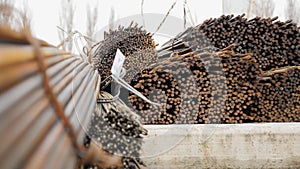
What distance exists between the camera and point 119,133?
1.99ft

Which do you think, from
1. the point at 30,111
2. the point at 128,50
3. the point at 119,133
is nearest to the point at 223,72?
the point at 128,50

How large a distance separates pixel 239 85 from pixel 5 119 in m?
1.72

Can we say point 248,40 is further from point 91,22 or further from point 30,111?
point 91,22

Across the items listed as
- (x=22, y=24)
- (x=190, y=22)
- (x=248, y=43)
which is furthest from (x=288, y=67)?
(x=22, y=24)

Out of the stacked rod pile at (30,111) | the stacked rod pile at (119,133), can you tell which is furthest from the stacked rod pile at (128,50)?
the stacked rod pile at (30,111)

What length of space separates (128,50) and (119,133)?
1.31 meters

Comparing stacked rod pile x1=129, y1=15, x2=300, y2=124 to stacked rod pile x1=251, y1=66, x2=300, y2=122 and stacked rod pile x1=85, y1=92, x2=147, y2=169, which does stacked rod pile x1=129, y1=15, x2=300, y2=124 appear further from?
stacked rod pile x1=85, y1=92, x2=147, y2=169

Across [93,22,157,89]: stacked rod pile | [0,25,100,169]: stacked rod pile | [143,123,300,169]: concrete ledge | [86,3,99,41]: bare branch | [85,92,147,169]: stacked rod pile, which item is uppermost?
[86,3,99,41]: bare branch

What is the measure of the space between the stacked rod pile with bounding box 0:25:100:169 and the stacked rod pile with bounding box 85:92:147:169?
19 centimetres

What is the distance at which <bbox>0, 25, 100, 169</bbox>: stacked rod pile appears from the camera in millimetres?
208

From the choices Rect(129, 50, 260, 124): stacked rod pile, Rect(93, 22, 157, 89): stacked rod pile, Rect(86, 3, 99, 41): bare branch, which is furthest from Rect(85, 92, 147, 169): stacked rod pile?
Rect(86, 3, 99, 41): bare branch

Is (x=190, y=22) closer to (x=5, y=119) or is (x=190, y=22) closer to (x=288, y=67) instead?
(x=288, y=67)

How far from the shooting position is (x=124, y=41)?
1.92 meters

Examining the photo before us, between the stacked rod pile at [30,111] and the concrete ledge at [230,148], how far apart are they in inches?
34.6
